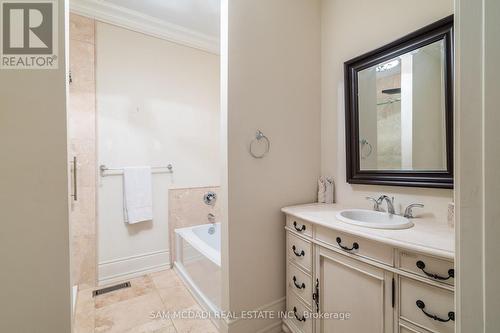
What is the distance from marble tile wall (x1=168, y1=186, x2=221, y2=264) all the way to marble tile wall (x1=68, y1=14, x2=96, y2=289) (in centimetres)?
74

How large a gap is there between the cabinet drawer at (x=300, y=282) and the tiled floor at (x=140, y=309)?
69cm

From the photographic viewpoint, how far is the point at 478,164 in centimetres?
39

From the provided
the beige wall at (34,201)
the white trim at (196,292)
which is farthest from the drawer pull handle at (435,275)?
the beige wall at (34,201)

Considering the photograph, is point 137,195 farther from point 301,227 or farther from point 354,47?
point 354,47

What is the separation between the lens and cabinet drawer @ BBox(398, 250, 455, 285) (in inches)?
31.2

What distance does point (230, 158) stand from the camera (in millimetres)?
1415

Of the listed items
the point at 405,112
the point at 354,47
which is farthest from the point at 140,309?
the point at 354,47

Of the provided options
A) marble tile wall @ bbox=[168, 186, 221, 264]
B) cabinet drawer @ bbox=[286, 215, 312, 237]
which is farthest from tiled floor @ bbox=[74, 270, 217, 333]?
cabinet drawer @ bbox=[286, 215, 312, 237]

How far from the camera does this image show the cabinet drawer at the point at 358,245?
0.98m

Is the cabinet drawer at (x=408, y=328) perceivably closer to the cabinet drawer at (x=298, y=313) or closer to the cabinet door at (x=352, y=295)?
the cabinet door at (x=352, y=295)

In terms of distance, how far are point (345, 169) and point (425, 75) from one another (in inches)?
30.1

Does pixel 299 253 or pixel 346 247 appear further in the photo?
pixel 299 253

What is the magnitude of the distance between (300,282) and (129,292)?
1639 mm

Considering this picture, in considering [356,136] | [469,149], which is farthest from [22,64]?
[356,136]
